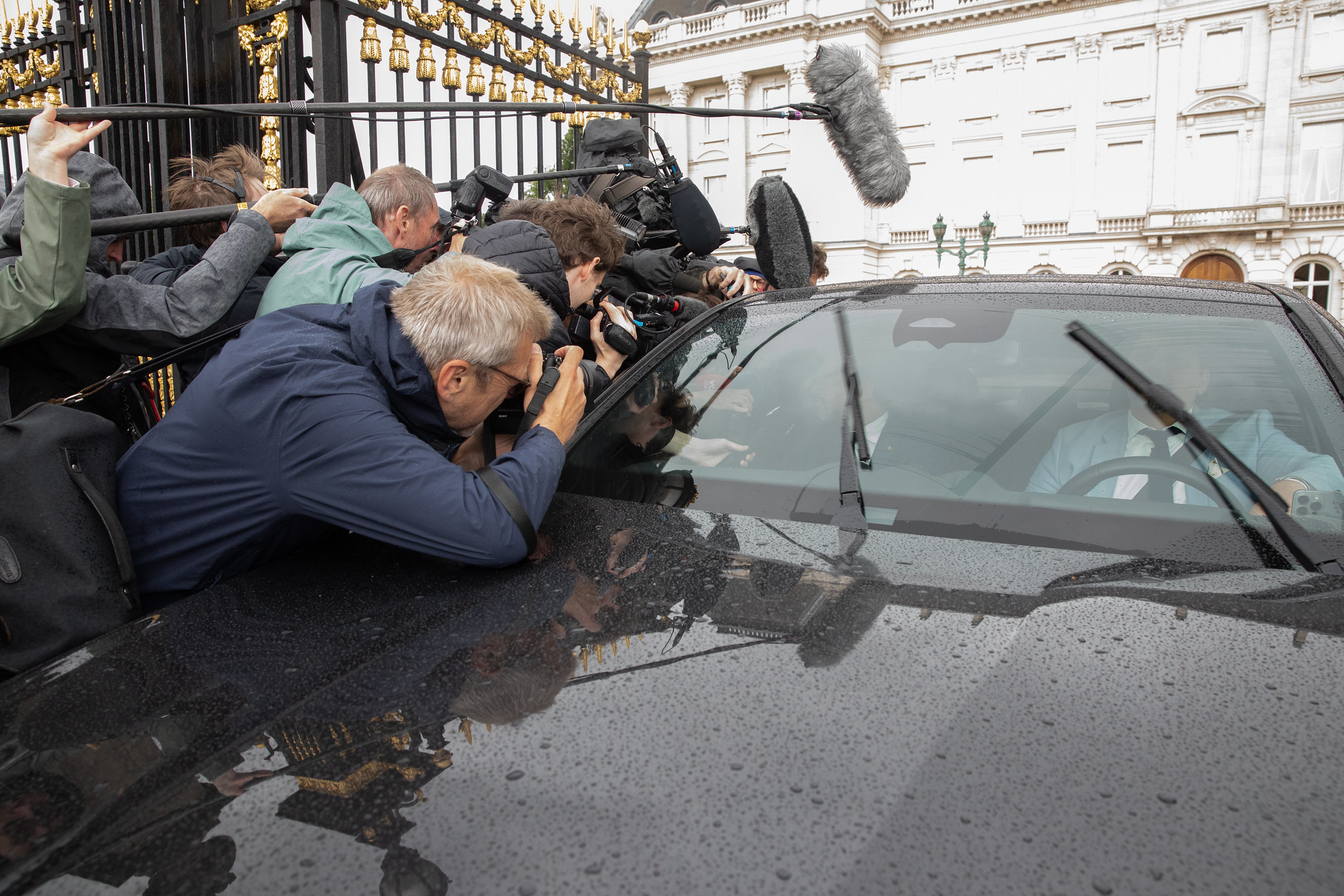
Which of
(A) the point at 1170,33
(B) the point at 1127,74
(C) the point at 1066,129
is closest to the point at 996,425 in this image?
(C) the point at 1066,129

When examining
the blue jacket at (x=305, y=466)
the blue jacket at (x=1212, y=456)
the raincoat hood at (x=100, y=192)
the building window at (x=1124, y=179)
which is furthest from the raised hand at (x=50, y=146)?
the building window at (x=1124, y=179)

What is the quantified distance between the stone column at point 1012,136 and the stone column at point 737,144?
Answer: 964 centimetres

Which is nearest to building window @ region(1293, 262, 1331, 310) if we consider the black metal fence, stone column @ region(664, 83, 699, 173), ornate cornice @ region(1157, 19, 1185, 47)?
ornate cornice @ region(1157, 19, 1185, 47)

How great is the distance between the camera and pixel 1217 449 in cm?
150

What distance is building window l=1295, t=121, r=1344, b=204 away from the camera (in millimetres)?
30141

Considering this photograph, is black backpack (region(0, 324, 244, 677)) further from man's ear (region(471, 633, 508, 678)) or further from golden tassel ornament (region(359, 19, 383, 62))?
golden tassel ornament (region(359, 19, 383, 62))

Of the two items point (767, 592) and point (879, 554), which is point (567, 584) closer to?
point (767, 592)

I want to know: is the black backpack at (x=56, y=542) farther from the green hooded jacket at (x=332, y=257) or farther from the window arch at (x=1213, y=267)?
the window arch at (x=1213, y=267)

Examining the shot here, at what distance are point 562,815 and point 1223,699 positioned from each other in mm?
695

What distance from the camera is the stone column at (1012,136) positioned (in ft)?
110

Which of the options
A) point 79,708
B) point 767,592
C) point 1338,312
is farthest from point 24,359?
point 1338,312

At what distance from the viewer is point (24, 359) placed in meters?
1.98

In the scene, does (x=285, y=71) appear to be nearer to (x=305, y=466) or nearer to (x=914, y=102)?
(x=305, y=466)

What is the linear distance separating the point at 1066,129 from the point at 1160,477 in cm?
3667
